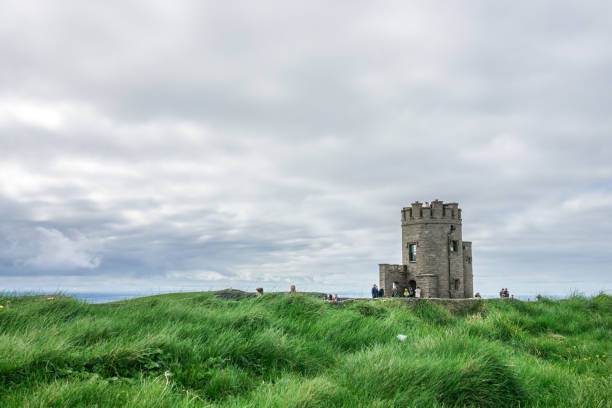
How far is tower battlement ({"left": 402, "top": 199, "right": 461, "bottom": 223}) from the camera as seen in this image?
38031 mm

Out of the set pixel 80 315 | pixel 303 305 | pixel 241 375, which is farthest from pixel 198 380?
pixel 303 305

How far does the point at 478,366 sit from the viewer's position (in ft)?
19.6

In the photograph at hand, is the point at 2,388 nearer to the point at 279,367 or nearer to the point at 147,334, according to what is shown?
the point at 147,334

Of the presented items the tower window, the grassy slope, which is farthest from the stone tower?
the grassy slope

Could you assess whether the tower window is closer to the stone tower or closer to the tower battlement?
the stone tower

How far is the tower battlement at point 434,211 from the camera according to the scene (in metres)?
38.0

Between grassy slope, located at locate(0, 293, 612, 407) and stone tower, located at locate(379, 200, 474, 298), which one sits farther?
stone tower, located at locate(379, 200, 474, 298)

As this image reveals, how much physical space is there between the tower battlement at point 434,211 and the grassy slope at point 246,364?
95.2ft

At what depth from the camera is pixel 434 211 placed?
1499 inches

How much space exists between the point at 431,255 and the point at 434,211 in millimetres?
3889

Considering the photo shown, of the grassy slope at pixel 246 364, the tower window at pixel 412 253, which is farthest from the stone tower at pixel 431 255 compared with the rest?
the grassy slope at pixel 246 364

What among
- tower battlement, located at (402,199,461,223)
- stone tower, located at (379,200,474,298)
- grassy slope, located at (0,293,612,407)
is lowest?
grassy slope, located at (0,293,612,407)

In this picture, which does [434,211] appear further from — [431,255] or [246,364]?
[246,364]

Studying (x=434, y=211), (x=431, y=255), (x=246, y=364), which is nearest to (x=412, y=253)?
(x=431, y=255)
